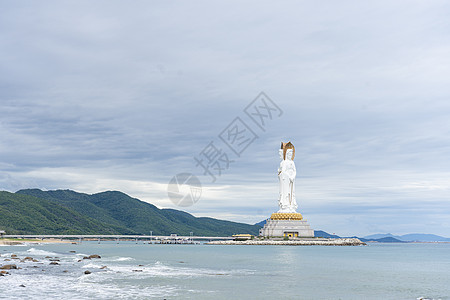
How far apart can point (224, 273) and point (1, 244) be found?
13516cm

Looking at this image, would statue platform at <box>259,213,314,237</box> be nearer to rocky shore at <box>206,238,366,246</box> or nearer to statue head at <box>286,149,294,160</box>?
rocky shore at <box>206,238,366,246</box>

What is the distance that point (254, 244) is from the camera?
170 m

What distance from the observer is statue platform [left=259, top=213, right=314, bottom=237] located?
16412 cm

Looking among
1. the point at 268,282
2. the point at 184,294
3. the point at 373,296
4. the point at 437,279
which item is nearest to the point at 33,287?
the point at 184,294

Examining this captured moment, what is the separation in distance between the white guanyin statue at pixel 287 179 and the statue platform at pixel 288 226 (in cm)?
323

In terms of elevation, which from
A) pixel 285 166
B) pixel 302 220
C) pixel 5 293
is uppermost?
pixel 285 166

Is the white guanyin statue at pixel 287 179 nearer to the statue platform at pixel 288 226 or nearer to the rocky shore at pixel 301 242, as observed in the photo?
the statue platform at pixel 288 226

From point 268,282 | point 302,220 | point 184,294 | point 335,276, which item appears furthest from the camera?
point 302,220

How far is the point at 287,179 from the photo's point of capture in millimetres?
170000

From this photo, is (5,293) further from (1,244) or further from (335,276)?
(1,244)

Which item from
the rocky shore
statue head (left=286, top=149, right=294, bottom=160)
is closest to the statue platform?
the rocky shore

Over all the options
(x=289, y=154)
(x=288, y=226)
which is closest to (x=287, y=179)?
(x=289, y=154)

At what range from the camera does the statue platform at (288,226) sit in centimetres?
16412


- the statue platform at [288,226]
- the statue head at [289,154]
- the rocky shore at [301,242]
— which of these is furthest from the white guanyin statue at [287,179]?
the rocky shore at [301,242]
